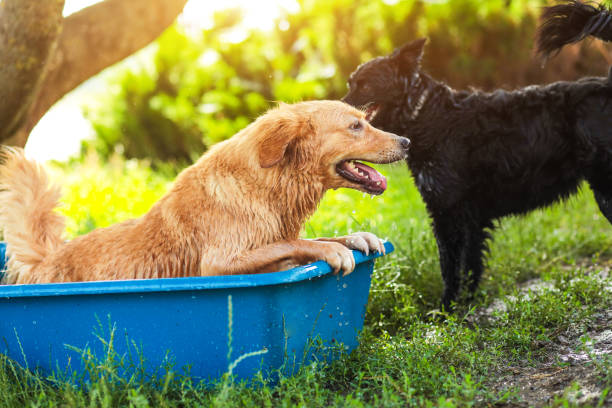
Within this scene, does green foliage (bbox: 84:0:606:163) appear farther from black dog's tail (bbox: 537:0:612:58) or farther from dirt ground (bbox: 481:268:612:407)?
dirt ground (bbox: 481:268:612:407)

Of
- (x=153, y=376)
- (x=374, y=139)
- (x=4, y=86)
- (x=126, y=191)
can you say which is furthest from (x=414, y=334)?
(x=126, y=191)

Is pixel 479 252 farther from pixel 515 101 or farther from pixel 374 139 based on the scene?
pixel 374 139

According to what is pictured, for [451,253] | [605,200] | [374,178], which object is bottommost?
[451,253]

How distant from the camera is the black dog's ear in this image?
13.4 feet

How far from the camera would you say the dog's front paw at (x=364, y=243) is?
292 centimetres

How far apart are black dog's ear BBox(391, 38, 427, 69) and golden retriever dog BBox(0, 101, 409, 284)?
1.26 meters

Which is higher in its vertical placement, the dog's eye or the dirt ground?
the dog's eye

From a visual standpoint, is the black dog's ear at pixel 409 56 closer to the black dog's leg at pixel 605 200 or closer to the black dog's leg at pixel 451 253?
the black dog's leg at pixel 451 253

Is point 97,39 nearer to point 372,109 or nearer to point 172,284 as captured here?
point 372,109

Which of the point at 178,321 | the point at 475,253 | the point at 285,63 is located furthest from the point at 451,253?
the point at 285,63

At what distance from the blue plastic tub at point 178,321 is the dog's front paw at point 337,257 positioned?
0.16ft

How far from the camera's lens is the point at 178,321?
2.45 meters

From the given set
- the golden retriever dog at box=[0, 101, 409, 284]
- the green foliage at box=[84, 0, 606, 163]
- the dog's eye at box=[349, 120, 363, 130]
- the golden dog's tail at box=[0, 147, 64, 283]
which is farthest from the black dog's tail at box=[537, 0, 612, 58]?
the green foliage at box=[84, 0, 606, 163]

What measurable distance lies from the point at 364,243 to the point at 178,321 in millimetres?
980
